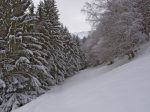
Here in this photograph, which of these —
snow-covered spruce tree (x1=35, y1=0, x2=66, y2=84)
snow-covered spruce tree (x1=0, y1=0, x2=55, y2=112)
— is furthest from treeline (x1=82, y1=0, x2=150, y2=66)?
snow-covered spruce tree (x1=0, y1=0, x2=55, y2=112)

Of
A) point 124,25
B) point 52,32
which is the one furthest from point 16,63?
point 52,32

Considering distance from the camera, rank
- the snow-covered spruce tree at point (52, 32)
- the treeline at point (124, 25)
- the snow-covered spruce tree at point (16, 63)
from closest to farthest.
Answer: the snow-covered spruce tree at point (16, 63) → the treeline at point (124, 25) → the snow-covered spruce tree at point (52, 32)

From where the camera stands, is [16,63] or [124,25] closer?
[16,63]

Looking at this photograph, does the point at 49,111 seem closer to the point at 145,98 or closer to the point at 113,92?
the point at 113,92

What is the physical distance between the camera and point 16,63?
52.1ft

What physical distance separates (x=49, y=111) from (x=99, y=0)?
1708 centimetres

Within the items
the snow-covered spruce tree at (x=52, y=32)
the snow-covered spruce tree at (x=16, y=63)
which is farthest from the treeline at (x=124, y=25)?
the snow-covered spruce tree at (x=16, y=63)

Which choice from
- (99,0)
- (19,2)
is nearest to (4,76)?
(19,2)

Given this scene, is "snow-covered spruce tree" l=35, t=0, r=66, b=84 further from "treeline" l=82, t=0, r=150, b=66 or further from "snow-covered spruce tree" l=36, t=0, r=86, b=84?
"treeline" l=82, t=0, r=150, b=66

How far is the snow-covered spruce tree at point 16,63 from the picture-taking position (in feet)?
51.9

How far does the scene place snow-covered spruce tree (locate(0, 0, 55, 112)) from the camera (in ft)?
51.9

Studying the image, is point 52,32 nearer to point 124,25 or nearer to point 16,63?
point 124,25

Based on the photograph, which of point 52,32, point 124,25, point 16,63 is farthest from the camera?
point 52,32

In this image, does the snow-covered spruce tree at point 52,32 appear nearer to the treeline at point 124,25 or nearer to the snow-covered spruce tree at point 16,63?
the treeline at point 124,25
